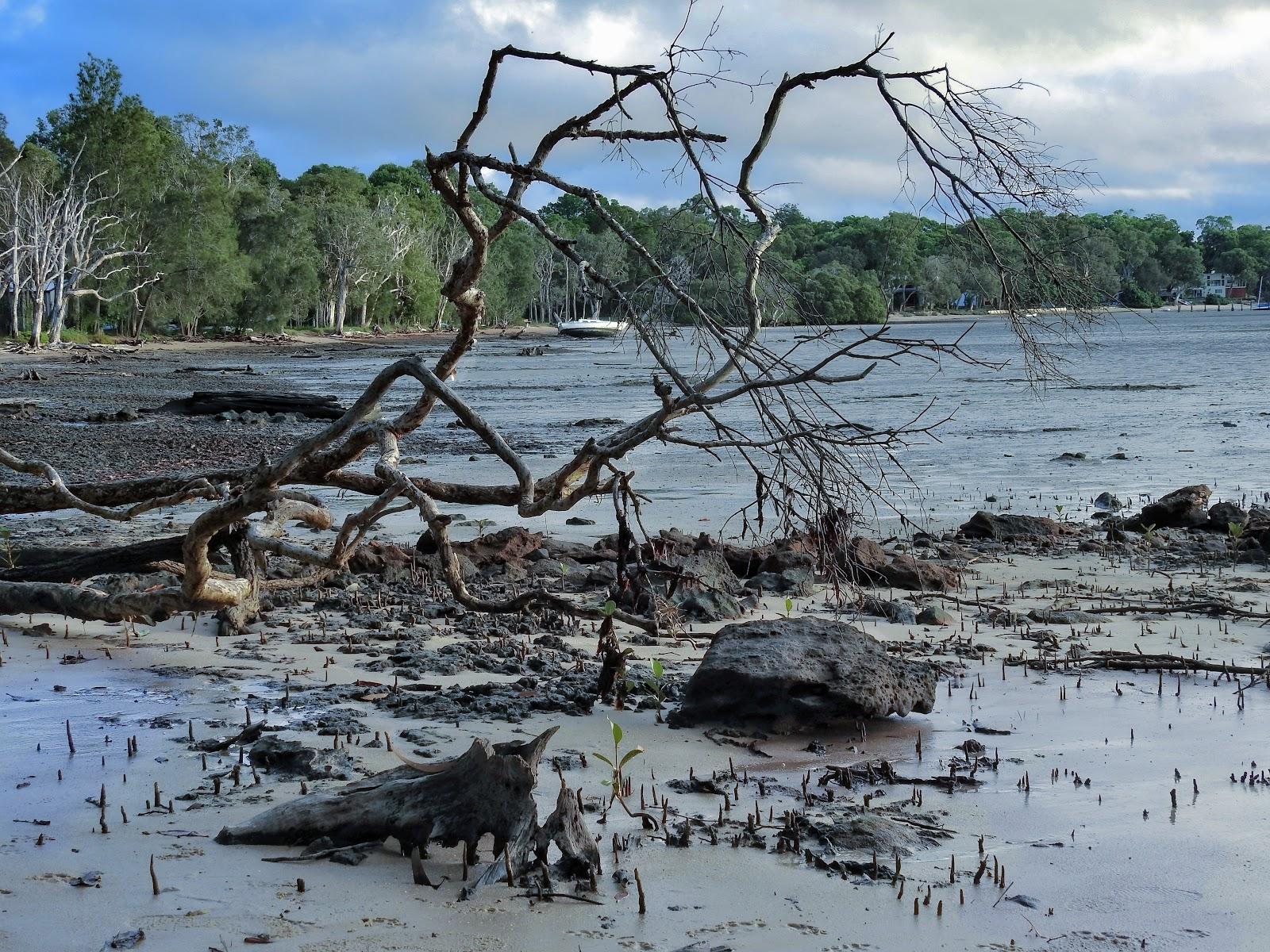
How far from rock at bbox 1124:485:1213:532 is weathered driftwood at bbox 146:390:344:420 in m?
18.3

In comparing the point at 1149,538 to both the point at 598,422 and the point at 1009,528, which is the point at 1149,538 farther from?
the point at 598,422

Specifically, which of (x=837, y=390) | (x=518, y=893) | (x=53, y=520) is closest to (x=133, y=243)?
(x=837, y=390)

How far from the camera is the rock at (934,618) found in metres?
8.43

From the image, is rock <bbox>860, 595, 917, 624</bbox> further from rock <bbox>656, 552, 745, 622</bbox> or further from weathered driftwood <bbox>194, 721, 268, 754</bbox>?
weathered driftwood <bbox>194, 721, 268, 754</bbox>

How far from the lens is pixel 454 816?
14.1ft

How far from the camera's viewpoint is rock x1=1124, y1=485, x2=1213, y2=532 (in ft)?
41.0

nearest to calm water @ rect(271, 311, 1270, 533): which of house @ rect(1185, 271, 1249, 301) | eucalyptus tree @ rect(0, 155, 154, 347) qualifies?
eucalyptus tree @ rect(0, 155, 154, 347)

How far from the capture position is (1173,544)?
37.6 feet

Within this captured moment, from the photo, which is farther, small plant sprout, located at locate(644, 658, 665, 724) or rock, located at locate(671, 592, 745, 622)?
rock, located at locate(671, 592, 745, 622)

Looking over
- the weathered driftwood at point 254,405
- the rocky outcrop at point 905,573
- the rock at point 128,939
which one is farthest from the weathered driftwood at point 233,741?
the weathered driftwood at point 254,405

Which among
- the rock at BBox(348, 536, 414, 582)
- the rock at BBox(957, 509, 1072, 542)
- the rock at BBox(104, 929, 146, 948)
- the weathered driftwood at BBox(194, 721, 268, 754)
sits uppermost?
the rock at BBox(957, 509, 1072, 542)

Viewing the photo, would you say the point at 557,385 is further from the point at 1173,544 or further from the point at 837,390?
the point at 1173,544

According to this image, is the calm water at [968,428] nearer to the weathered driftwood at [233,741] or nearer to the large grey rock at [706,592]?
the large grey rock at [706,592]

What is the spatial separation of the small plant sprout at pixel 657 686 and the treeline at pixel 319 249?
6.08ft
